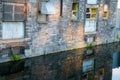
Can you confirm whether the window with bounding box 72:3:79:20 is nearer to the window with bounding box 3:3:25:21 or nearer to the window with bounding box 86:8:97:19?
the window with bounding box 86:8:97:19

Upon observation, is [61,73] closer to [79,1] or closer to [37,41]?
[37,41]

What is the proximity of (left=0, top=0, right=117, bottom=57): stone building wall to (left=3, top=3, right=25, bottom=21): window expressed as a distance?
0.36 m

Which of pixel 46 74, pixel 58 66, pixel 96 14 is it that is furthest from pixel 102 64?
pixel 96 14

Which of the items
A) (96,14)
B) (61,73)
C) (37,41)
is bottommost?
(61,73)

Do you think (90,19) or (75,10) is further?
(90,19)

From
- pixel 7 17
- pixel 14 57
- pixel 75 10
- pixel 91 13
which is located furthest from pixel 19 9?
pixel 91 13

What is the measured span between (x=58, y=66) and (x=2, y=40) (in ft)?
8.21

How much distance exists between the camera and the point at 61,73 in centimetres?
1010

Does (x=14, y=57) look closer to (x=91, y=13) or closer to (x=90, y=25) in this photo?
(x=90, y=25)

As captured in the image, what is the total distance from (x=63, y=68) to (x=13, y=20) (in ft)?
9.83

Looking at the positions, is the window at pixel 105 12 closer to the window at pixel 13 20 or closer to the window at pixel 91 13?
the window at pixel 91 13

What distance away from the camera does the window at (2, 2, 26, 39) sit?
11383mm

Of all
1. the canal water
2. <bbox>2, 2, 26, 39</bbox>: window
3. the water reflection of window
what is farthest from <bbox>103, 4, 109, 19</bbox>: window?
<bbox>2, 2, 26, 39</bbox>: window

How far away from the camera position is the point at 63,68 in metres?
10.8
